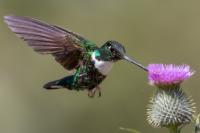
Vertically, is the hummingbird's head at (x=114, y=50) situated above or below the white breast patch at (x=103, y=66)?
above

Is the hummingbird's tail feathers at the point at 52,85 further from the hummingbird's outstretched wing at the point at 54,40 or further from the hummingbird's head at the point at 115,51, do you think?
the hummingbird's head at the point at 115,51

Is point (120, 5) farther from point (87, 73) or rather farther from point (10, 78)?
point (87, 73)

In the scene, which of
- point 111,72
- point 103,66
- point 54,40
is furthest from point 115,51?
point 111,72

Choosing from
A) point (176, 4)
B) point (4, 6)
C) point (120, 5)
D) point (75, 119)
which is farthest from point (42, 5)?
point (75, 119)

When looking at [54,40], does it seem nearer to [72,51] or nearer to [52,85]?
[72,51]

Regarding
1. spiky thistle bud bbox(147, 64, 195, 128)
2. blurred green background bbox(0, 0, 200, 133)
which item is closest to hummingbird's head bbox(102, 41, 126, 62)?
spiky thistle bud bbox(147, 64, 195, 128)

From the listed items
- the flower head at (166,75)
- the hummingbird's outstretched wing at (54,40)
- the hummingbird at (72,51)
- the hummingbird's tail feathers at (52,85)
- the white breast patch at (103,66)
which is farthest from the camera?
the flower head at (166,75)

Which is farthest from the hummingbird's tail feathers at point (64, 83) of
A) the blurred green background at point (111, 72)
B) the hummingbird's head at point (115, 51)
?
the blurred green background at point (111, 72)
